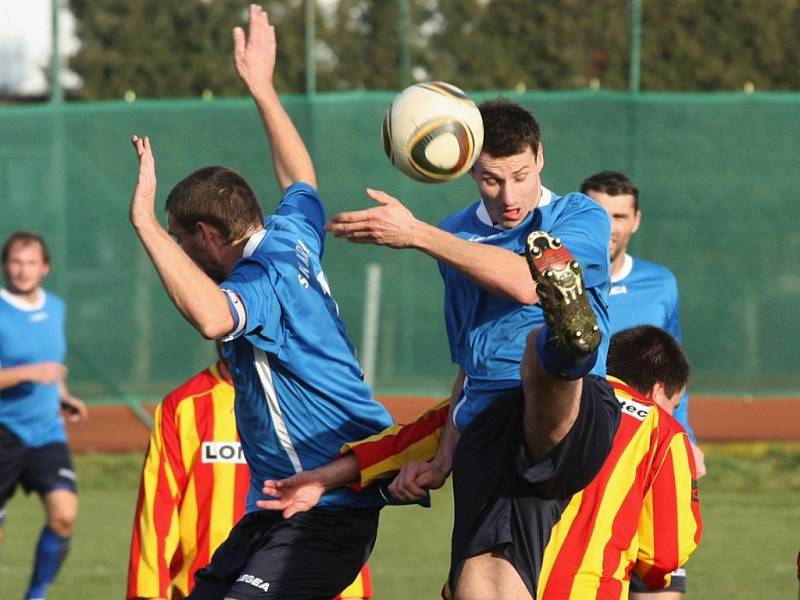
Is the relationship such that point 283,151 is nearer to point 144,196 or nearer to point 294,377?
point 294,377

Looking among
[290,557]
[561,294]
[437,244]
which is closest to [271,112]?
[437,244]

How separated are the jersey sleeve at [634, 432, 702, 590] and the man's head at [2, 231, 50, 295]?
524cm

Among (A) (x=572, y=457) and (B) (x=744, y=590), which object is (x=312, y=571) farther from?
(B) (x=744, y=590)

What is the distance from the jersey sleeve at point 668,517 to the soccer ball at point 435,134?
109 centimetres

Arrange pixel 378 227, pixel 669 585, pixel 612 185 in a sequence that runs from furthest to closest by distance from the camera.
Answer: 1. pixel 612 185
2. pixel 669 585
3. pixel 378 227

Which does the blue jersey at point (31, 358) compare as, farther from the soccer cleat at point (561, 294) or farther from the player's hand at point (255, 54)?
the soccer cleat at point (561, 294)

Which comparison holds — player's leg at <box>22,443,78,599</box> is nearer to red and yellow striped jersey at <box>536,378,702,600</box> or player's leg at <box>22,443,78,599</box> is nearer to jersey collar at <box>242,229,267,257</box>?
jersey collar at <box>242,229,267,257</box>

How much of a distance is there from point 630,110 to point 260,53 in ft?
25.5

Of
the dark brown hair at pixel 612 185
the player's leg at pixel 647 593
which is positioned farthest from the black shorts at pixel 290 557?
the dark brown hair at pixel 612 185

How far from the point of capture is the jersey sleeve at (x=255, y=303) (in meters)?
4.14

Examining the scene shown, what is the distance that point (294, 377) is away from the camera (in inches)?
175

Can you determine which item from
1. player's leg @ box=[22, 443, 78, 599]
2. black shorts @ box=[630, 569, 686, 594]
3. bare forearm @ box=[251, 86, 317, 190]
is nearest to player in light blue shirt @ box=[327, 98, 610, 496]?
bare forearm @ box=[251, 86, 317, 190]

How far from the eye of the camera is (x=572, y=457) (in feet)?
13.2

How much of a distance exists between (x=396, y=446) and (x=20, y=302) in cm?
491
